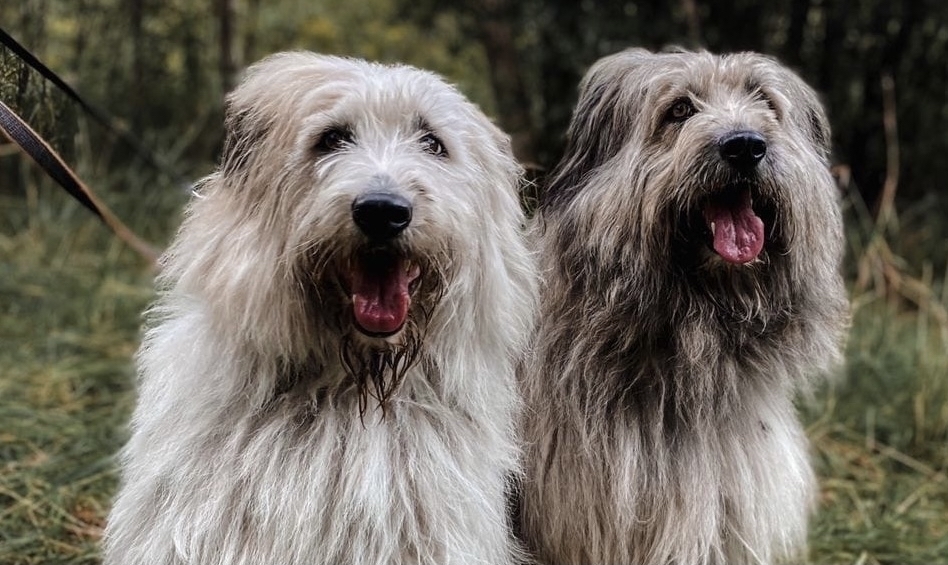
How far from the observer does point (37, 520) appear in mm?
3582

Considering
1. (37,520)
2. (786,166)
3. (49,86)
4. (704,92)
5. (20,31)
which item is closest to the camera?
(786,166)

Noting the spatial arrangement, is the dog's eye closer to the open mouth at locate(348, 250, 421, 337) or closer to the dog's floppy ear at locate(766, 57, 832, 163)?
the open mouth at locate(348, 250, 421, 337)

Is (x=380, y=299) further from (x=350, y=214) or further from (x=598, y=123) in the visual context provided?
A: (x=598, y=123)

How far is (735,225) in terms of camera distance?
2688 mm

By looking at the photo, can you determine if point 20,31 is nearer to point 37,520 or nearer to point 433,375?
point 37,520

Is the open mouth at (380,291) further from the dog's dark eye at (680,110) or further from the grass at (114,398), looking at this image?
the grass at (114,398)

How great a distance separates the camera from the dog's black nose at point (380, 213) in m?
2.19

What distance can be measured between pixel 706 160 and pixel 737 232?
0.20 meters

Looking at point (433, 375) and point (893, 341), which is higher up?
point (433, 375)

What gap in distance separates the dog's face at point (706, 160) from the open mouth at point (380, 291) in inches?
27.3

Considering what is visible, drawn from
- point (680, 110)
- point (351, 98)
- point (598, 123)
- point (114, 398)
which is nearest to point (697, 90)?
point (680, 110)

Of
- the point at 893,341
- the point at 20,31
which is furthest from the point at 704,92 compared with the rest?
the point at 20,31

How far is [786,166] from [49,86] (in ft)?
7.01

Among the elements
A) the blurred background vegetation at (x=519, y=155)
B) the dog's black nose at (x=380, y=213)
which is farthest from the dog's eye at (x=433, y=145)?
the blurred background vegetation at (x=519, y=155)
